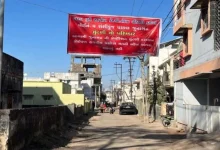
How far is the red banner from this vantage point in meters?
21.7

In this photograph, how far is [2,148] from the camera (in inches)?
446

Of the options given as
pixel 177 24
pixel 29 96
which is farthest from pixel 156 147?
pixel 29 96

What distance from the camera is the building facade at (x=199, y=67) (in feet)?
58.3

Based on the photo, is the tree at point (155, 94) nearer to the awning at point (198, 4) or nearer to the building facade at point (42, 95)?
the building facade at point (42, 95)

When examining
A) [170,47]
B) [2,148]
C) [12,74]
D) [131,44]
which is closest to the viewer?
[2,148]

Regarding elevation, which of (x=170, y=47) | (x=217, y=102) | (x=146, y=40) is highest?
(x=170, y=47)

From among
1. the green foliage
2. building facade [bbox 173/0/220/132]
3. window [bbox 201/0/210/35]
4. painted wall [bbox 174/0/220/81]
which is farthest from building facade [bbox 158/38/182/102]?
window [bbox 201/0/210/35]

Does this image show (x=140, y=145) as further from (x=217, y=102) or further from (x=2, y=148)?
(x=217, y=102)

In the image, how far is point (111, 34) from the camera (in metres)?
22.0

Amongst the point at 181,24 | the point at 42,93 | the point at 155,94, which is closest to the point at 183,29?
the point at 181,24

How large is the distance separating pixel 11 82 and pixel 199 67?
12.7 metres

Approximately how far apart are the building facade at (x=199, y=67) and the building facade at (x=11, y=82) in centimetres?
1054

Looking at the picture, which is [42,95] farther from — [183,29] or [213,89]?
[213,89]

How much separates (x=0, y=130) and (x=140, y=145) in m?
6.09
